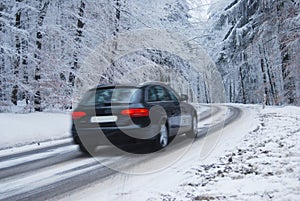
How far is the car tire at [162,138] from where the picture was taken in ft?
21.2

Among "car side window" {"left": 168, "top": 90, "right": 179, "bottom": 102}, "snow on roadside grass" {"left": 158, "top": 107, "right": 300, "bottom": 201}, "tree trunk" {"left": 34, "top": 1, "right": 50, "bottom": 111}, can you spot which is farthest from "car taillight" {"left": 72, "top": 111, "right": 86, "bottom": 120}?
"tree trunk" {"left": 34, "top": 1, "right": 50, "bottom": 111}

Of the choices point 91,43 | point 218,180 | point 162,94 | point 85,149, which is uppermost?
point 91,43

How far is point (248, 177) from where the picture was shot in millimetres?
3895

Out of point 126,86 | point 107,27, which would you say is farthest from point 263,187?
point 107,27

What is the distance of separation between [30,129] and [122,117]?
15.1 feet

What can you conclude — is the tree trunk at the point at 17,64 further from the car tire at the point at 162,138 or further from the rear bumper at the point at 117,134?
the car tire at the point at 162,138

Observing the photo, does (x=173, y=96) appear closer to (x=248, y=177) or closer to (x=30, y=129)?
(x=248, y=177)

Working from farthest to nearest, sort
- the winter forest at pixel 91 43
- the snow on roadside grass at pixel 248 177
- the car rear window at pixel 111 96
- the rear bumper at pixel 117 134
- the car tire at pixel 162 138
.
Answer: the winter forest at pixel 91 43
the car tire at pixel 162 138
the car rear window at pixel 111 96
the rear bumper at pixel 117 134
the snow on roadside grass at pixel 248 177

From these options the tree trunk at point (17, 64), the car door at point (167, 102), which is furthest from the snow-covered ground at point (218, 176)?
the tree trunk at point (17, 64)

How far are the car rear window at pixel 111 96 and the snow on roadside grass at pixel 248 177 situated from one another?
2.24m

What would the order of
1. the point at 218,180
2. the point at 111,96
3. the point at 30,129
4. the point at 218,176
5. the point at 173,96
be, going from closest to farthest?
the point at 218,180, the point at 218,176, the point at 111,96, the point at 173,96, the point at 30,129

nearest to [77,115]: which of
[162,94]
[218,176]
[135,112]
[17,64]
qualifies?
[135,112]

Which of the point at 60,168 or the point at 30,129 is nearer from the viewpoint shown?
the point at 60,168

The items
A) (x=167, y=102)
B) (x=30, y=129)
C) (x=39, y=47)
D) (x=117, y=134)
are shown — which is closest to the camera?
(x=117, y=134)
